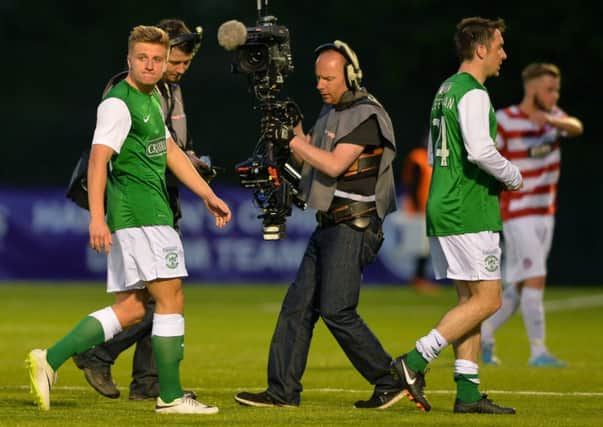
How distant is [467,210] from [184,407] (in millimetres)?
2097

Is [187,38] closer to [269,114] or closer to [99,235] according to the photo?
[269,114]

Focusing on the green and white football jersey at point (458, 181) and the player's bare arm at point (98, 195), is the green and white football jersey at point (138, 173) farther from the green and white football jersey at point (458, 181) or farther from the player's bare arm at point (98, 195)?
the green and white football jersey at point (458, 181)

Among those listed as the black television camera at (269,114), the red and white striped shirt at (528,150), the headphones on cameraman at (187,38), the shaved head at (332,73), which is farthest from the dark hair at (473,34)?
the red and white striped shirt at (528,150)

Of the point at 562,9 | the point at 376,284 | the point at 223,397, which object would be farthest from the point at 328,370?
the point at 562,9

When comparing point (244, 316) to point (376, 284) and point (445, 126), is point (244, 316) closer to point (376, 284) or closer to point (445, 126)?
point (376, 284)

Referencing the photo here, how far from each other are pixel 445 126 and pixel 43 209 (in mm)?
17066

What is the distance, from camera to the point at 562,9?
3098 centimetres

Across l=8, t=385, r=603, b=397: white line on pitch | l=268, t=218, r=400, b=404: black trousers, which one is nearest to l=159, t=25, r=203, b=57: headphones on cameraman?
l=268, t=218, r=400, b=404: black trousers

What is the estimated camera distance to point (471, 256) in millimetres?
10133

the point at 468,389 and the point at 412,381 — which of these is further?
the point at 468,389

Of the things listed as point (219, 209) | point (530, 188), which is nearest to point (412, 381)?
point (219, 209)

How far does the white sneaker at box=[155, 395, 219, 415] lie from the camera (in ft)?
32.2

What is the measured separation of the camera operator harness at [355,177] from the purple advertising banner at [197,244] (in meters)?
15.6

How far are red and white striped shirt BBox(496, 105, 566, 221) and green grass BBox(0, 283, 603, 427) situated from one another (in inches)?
53.1
